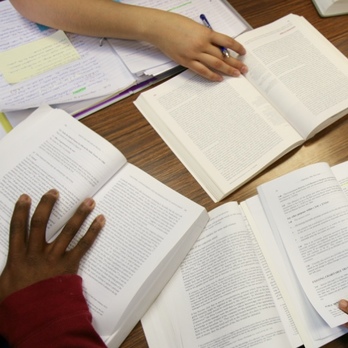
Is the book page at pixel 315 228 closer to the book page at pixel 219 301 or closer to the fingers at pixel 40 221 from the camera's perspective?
the book page at pixel 219 301

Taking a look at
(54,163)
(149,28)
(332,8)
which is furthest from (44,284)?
(332,8)

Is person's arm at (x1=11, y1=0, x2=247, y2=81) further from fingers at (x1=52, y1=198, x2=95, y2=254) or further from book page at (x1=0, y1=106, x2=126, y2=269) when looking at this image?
fingers at (x1=52, y1=198, x2=95, y2=254)

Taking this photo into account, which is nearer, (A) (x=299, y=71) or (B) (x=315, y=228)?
(B) (x=315, y=228)

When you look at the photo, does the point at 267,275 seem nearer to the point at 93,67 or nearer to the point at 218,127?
the point at 218,127

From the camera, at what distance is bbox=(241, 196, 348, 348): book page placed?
0.52 m

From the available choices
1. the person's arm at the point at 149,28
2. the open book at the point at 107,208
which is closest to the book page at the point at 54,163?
the open book at the point at 107,208

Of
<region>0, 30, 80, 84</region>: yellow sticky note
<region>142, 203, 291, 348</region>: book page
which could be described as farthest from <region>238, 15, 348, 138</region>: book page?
<region>0, 30, 80, 84</region>: yellow sticky note

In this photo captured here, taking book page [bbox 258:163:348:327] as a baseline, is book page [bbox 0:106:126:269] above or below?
above

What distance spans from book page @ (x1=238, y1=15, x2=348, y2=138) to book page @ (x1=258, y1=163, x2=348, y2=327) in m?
0.11

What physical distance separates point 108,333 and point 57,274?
0.38 ft

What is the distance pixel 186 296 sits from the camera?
0.55m

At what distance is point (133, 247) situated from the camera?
0.56 metres

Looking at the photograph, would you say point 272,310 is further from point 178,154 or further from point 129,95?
point 129,95

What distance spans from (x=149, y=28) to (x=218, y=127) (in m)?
0.26
